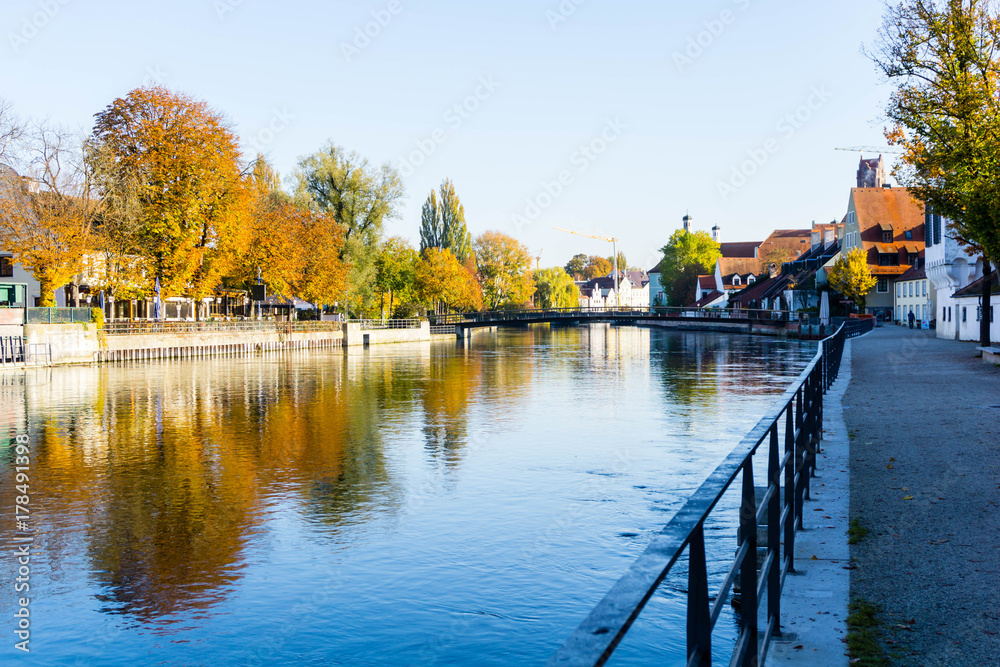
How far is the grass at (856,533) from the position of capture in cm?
761

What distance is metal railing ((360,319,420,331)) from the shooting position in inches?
2844

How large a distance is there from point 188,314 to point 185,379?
44859 millimetres

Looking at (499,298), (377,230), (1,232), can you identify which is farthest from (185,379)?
(499,298)

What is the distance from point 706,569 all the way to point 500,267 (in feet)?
360

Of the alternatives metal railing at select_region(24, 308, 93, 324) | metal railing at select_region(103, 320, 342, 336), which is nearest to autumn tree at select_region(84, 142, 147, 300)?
metal railing at select_region(103, 320, 342, 336)

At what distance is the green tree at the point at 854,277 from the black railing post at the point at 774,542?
77136 mm

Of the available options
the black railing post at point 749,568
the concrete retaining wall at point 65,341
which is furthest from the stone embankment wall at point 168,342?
the black railing post at point 749,568

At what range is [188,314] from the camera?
76.5 meters

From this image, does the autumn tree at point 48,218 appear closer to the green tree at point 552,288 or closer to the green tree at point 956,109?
the green tree at point 956,109

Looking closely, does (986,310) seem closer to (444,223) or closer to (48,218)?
(48,218)

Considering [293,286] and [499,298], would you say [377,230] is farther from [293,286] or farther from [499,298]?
[499,298]

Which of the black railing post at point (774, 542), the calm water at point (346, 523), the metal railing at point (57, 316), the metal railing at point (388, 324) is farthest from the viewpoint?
the metal railing at point (388, 324)

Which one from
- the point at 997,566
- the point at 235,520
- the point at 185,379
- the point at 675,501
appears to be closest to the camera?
the point at 997,566

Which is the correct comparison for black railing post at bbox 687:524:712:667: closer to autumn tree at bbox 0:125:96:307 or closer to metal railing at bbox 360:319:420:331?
autumn tree at bbox 0:125:96:307
